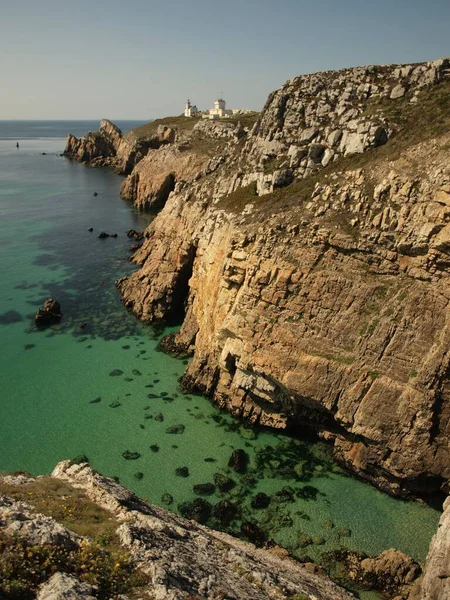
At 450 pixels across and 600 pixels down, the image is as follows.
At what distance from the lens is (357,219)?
30.6 m

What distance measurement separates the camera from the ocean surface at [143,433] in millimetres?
25906

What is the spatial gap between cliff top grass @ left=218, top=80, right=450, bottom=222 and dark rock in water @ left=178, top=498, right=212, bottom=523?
72.7ft

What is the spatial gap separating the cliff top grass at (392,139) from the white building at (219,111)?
388ft

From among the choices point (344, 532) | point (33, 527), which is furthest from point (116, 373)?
point (33, 527)

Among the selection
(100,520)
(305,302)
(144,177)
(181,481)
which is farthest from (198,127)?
(100,520)

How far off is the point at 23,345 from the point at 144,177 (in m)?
68.4

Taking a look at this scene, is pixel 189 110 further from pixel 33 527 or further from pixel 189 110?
pixel 33 527

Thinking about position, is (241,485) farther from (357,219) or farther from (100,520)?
(357,219)

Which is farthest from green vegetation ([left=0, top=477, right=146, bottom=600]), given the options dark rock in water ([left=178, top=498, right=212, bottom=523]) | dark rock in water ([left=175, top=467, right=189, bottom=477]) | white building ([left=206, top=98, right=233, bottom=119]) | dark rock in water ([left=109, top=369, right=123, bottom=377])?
white building ([left=206, top=98, right=233, bottom=119])

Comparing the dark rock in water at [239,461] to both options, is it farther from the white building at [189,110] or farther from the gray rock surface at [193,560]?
the white building at [189,110]

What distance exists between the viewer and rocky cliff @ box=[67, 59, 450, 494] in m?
27.0

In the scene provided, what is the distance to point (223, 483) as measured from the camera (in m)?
28.4

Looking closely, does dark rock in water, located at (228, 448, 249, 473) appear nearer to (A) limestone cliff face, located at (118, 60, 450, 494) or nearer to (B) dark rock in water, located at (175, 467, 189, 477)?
(B) dark rock in water, located at (175, 467, 189, 477)

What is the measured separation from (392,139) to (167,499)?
32.3 m
